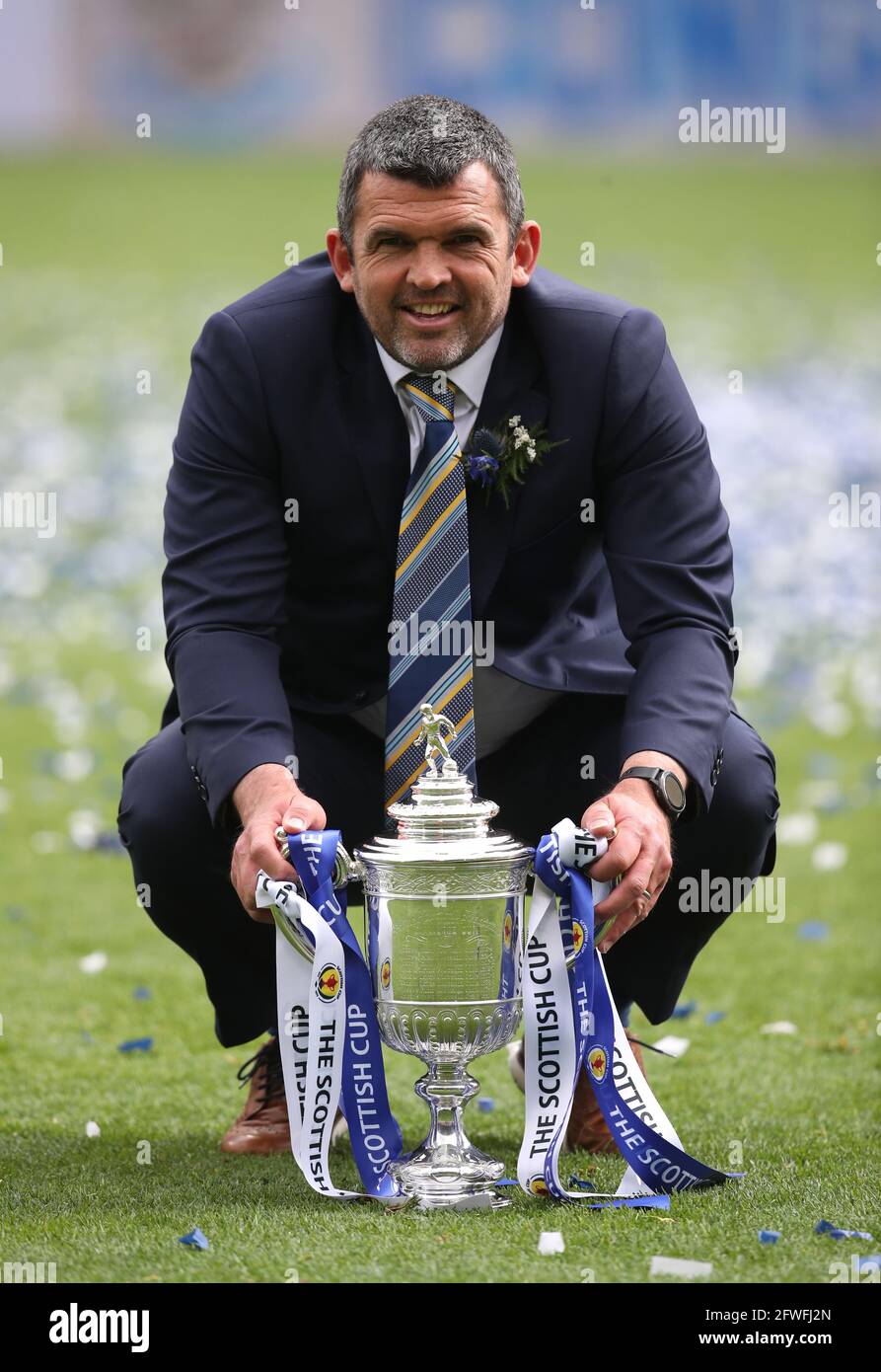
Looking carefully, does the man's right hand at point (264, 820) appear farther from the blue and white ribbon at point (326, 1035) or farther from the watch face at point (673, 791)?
the watch face at point (673, 791)

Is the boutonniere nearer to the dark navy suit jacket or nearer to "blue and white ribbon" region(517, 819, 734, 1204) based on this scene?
the dark navy suit jacket

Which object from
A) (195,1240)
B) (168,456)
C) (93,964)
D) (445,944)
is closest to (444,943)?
(445,944)

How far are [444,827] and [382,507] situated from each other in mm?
583

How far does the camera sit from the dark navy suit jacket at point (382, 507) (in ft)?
8.16

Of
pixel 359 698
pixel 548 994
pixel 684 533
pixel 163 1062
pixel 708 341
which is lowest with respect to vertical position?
pixel 163 1062

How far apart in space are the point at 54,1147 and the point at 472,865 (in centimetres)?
75

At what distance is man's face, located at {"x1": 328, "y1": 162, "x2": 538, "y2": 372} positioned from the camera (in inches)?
92.0

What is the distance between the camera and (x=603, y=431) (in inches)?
101

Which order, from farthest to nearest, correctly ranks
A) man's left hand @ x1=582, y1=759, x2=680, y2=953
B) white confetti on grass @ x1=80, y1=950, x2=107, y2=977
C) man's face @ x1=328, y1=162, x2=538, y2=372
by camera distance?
white confetti on grass @ x1=80, y1=950, x2=107, y2=977
man's face @ x1=328, y1=162, x2=538, y2=372
man's left hand @ x1=582, y1=759, x2=680, y2=953

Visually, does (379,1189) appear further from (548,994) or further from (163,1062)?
(163,1062)

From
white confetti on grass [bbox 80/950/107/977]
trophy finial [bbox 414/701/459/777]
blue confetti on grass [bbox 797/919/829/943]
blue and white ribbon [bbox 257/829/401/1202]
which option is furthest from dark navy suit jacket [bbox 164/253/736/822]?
blue confetti on grass [bbox 797/919/829/943]

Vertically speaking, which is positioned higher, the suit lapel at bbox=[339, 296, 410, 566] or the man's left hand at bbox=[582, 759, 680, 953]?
the suit lapel at bbox=[339, 296, 410, 566]

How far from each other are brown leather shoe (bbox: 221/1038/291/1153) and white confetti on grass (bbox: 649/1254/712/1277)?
755mm
